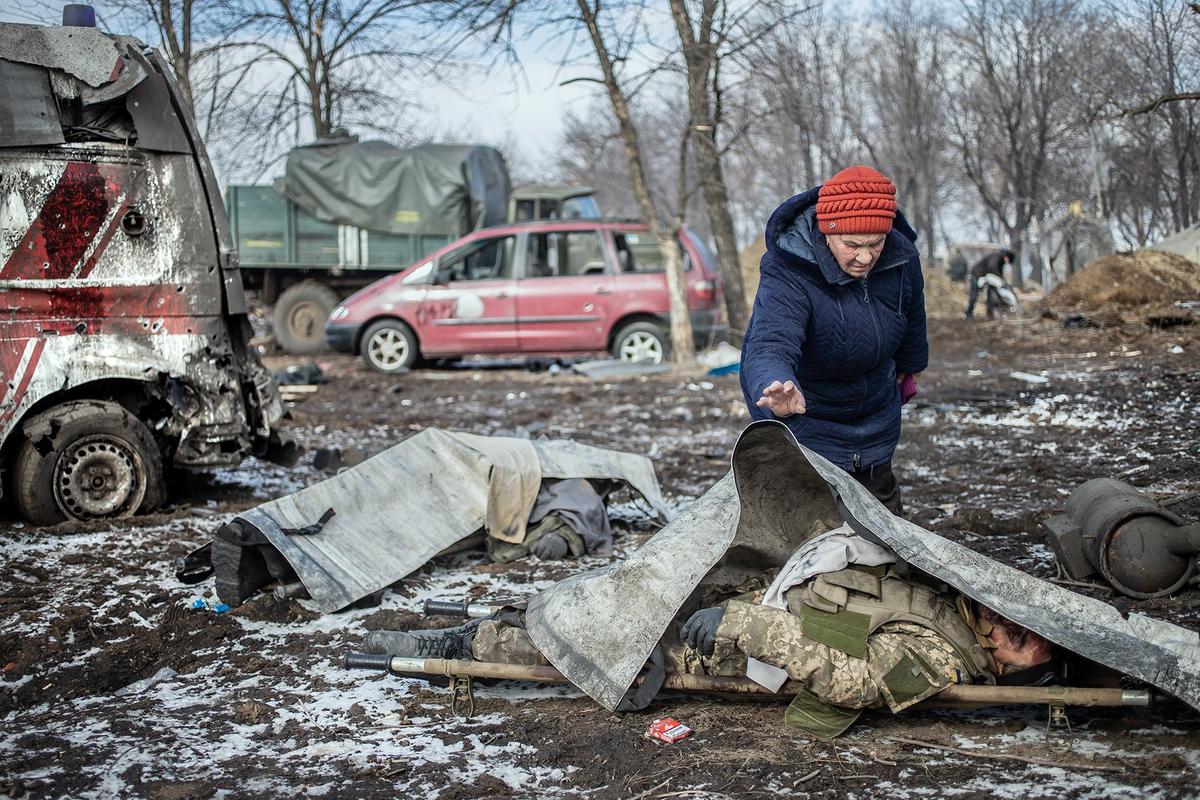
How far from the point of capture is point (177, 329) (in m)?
6.69

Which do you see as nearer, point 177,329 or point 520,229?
point 177,329

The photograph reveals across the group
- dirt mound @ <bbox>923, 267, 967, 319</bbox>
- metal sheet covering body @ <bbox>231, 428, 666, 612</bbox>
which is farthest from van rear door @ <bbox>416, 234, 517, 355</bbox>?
dirt mound @ <bbox>923, 267, 967, 319</bbox>

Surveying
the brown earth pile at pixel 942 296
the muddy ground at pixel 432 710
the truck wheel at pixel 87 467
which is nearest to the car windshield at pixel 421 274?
the muddy ground at pixel 432 710

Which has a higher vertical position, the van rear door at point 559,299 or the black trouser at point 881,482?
Result: the van rear door at point 559,299

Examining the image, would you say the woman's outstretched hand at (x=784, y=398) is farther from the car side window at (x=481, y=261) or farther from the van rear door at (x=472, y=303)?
the car side window at (x=481, y=261)

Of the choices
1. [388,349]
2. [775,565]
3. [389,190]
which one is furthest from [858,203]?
[389,190]

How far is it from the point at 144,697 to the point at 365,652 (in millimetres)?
808

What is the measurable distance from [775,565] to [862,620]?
0.72 m

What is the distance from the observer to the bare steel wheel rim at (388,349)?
1510 cm

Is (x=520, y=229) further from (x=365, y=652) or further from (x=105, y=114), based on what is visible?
(x=365, y=652)

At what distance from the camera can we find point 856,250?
3695 millimetres

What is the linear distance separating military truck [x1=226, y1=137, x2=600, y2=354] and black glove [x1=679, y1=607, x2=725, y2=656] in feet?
50.5

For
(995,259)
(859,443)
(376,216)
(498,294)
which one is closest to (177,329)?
(859,443)

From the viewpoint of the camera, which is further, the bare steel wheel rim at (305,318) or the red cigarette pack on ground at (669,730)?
the bare steel wheel rim at (305,318)
